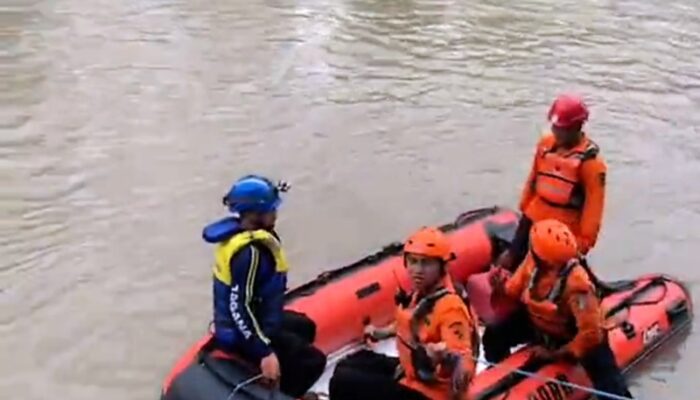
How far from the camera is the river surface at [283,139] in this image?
6695 mm

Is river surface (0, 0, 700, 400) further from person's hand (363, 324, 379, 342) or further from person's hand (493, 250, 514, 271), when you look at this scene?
person's hand (363, 324, 379, 342)

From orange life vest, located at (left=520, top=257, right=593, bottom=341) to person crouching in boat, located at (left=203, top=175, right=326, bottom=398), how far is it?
1.16 m

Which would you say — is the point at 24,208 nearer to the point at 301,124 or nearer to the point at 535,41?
the point at 301,124

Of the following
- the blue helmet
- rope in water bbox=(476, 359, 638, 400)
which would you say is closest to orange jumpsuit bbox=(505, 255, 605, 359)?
rope in water bbox=(476, 359, 638, 400)

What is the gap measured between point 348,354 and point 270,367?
3.61 ft

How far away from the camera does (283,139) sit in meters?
9.42

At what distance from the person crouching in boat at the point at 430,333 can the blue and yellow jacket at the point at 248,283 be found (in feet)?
1.66

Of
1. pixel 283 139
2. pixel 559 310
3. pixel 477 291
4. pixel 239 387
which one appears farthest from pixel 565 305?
pixel 283 139

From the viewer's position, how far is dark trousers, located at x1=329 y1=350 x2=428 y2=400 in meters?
4.67

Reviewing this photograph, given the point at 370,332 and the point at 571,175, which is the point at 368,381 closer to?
the point at 370,332

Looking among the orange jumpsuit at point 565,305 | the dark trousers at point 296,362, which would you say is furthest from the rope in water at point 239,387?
the orange jumpsuit at point 565,305

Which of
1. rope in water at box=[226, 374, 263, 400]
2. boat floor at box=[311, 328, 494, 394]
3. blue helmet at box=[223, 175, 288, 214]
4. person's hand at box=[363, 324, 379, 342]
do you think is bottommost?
boat floor at box=[311, 328, 494, 394]

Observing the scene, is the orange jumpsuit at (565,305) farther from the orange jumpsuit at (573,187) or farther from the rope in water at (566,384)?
the orange jumpsuit at (573,187)

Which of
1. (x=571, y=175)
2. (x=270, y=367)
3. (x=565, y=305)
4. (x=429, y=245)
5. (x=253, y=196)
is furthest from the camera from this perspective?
(x=571, y=175)
